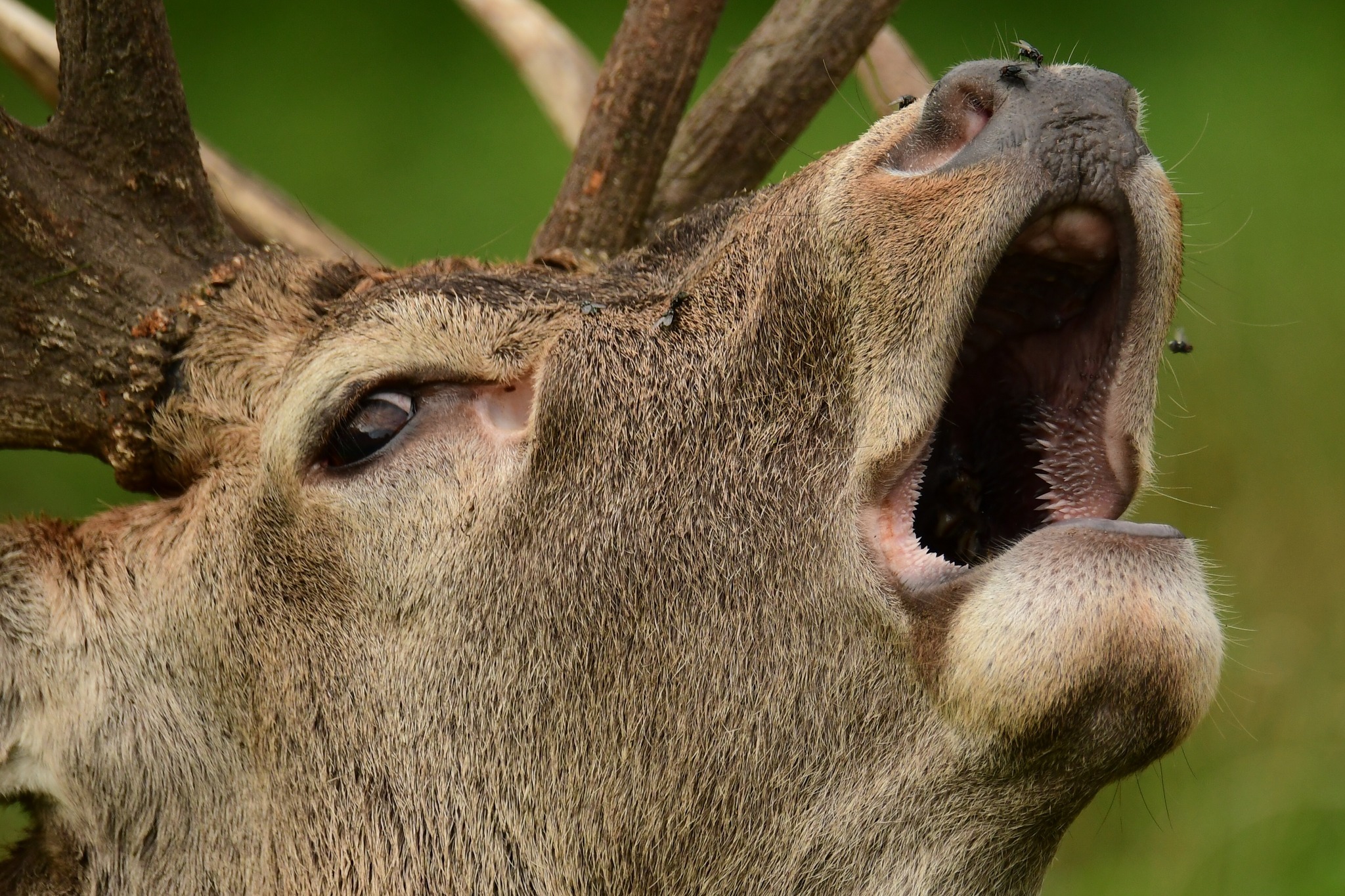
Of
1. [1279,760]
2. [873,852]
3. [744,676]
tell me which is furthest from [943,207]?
[1279,760]

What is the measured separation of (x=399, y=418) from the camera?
2559mm

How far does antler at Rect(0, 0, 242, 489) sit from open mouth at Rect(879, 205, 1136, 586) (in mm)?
1493

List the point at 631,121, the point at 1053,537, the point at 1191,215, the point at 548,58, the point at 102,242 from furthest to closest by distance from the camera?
the point at 1191,215, the point at 548,58, the point at 631,121, the point at 102,242, the point at 1053,537

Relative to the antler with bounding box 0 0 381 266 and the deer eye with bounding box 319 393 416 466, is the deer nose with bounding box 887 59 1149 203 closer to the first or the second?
the deer eye with bounding box 319 393 416 466

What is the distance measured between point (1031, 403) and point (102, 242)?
1.78m

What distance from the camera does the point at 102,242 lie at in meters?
2.81

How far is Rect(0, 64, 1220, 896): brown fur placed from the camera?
2135 mm

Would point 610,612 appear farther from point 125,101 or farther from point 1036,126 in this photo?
point 125,101

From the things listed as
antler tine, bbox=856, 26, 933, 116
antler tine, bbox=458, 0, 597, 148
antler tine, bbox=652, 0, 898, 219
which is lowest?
antler tine, bbox=652, 0, 898, 219

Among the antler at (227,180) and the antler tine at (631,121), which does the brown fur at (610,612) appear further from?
the antler at (227,180)

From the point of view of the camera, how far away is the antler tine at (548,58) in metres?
4.54

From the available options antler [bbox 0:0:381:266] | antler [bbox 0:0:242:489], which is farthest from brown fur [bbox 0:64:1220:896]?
antler [bbox 0:0:381:266]

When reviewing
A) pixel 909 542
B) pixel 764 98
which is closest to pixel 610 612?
pixel 909 542

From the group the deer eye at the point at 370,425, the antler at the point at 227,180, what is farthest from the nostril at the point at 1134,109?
the antler at the point at 227,180
